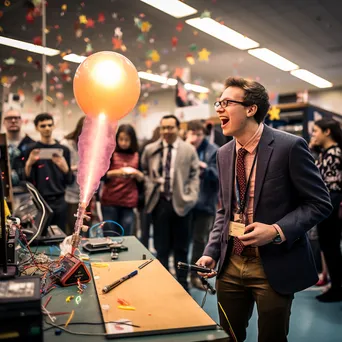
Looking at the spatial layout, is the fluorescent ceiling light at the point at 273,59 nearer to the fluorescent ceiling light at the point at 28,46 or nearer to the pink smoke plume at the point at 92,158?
the fluorescent ceiling light at the point at 28,46

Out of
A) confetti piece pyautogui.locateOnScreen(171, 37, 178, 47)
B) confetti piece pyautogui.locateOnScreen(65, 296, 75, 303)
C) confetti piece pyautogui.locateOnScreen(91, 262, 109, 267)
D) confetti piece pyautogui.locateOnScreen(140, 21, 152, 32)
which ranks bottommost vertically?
confetti piece pyautogui.locateOnScreen(91, 262, 109, 267)

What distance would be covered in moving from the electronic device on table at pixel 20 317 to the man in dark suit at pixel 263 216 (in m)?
0.79

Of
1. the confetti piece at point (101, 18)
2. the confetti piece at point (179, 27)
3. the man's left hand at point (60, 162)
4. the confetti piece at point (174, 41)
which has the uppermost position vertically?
the confetti piece at point (179, 27)

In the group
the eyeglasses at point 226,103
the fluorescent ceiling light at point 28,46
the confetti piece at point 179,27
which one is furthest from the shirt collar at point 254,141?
the confetti piece at point 179,27

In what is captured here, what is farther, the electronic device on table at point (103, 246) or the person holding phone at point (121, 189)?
the person holding phone at point (121, 189)

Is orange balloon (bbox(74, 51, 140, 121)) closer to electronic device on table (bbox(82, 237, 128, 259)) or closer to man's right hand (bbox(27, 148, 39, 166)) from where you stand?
electronic device on table (bbox(82, 237, 128, 259))

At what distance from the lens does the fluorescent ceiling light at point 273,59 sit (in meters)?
7.19

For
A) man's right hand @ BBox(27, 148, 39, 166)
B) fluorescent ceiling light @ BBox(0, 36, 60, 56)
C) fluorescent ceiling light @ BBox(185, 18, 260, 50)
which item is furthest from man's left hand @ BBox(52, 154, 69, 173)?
fluorescent ceiling light @ BBox(185, 18, 260, 50)

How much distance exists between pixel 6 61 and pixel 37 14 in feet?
2.04

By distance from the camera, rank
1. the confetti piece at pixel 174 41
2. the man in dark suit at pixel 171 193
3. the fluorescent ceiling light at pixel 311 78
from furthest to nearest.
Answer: the fluorescent ceiling light at pixel 311 78, the confetti piece at pixel 174 41, the man in dark suit at pixel 171 193

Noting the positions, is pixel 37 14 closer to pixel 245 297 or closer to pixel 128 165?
pixel 128 165

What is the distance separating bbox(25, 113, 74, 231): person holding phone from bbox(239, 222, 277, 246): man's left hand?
6.75 ft

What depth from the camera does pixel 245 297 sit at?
167 cm

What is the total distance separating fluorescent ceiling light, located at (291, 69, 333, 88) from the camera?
8664 mm
